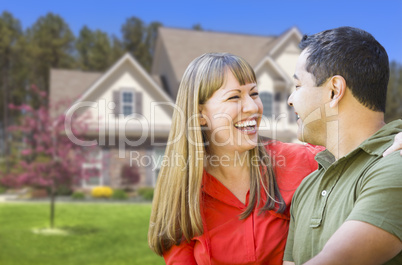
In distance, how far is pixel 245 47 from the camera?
22688mm

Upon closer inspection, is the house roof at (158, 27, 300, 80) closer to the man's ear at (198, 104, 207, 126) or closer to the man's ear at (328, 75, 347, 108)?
the man's ear at (198, 104, 207, 126)

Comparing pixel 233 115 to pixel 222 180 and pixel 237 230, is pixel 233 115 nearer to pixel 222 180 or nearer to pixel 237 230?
pixel 222 180

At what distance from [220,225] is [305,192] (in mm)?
703

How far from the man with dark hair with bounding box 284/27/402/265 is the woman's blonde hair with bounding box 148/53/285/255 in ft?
2.00

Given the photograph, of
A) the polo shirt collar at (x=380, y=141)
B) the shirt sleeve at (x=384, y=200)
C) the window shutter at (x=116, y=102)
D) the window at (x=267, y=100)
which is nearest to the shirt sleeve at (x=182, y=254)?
the polo shirt collar at (x=380, y=141)

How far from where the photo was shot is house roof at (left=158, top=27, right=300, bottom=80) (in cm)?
2153

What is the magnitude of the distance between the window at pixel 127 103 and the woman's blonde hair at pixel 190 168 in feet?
54.4

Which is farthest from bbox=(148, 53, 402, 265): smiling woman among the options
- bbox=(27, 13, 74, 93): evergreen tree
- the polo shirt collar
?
bbox=(27, 13, 74, 93): evergreen tree

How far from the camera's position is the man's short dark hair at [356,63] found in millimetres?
1971

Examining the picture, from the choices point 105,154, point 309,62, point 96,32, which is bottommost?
point 105,154

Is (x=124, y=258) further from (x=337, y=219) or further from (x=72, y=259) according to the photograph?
(x=337, y=219)

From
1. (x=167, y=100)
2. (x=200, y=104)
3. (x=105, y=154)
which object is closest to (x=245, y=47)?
(x=167, y=100)

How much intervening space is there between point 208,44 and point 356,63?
68.7ft

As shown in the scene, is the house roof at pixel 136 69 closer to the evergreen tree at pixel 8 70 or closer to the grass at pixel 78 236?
the grass at pixel 78 236
